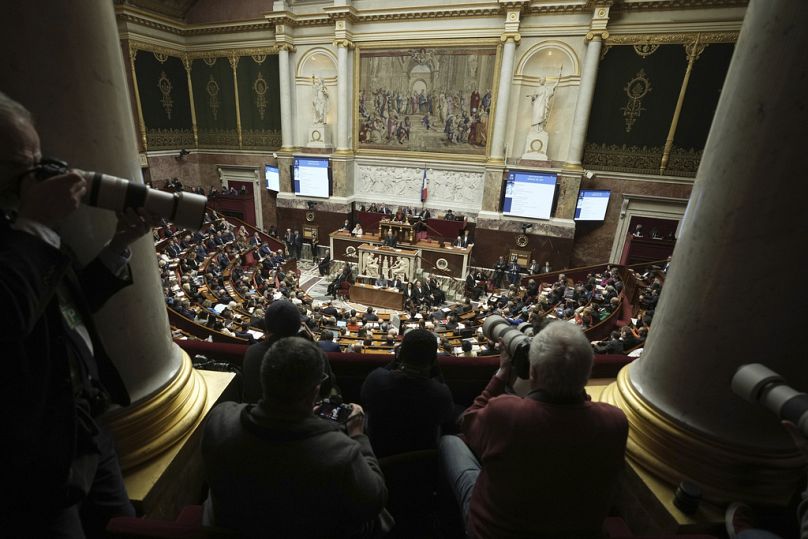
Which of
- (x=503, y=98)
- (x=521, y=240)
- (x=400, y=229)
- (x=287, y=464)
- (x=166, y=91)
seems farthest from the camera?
(x=166, y=91)

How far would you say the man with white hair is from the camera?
1471 mm

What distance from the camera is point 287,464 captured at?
4.34ft

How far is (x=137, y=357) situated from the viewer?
1.93 metres

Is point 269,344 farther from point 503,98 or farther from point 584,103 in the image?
point 584,103

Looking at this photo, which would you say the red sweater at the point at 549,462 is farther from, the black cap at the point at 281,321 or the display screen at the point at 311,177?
Answer: the display screen at the point at 311,177

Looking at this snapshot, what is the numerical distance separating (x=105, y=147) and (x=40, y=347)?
89cm

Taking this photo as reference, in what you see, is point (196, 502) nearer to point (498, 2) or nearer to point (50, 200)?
Answer: point (50, 200)

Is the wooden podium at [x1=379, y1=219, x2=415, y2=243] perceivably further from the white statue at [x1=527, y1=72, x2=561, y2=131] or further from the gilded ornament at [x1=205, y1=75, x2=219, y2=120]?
the gilded ornament at [x1=205, y1=75, x2=219, y2=120]

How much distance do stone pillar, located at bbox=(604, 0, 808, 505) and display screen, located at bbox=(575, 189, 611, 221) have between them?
458 inches

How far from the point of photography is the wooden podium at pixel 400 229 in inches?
535

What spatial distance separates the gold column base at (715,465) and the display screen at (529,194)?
457 inches

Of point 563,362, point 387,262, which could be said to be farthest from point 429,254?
point 563,362

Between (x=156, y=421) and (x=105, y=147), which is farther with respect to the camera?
(x=156, y=421)

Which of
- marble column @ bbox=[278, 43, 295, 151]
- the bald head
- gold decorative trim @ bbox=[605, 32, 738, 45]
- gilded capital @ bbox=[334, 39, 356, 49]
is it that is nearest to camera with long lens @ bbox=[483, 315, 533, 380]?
the bald head
